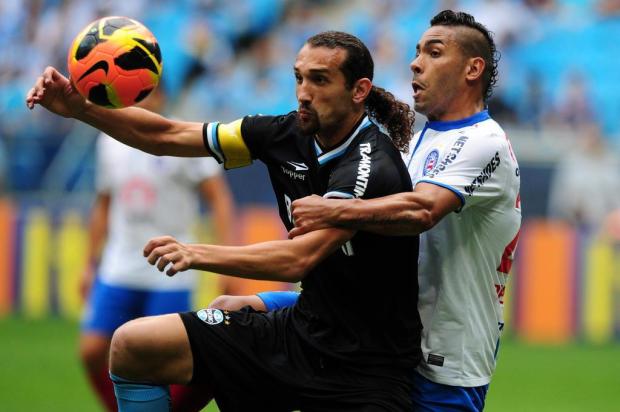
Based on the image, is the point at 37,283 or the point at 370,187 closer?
the point at 370,187

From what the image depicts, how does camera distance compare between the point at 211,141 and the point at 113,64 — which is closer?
the point at 113,64

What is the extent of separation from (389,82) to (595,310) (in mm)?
4813

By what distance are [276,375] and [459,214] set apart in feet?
3.63

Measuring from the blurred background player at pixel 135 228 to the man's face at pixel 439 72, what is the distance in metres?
3.29

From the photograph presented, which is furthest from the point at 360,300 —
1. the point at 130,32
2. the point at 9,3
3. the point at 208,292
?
the point at 9,3

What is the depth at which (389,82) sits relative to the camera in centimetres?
1616

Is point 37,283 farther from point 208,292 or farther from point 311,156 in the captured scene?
point 311,156

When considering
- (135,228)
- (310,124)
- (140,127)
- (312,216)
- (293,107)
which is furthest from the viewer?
(293,107)

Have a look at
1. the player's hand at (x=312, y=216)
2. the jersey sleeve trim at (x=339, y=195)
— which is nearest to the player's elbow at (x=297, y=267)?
the player's hand at (x=312, y=216)

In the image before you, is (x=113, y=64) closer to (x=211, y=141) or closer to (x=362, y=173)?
(x=211, y=141)

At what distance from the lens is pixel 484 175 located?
504 centimetres

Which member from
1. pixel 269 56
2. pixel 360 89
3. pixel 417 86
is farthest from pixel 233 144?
pixel 269 56

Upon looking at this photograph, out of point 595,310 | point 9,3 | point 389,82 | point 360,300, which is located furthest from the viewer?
point 9,3

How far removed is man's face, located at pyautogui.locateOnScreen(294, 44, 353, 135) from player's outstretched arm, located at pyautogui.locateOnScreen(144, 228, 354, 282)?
0.60 m
